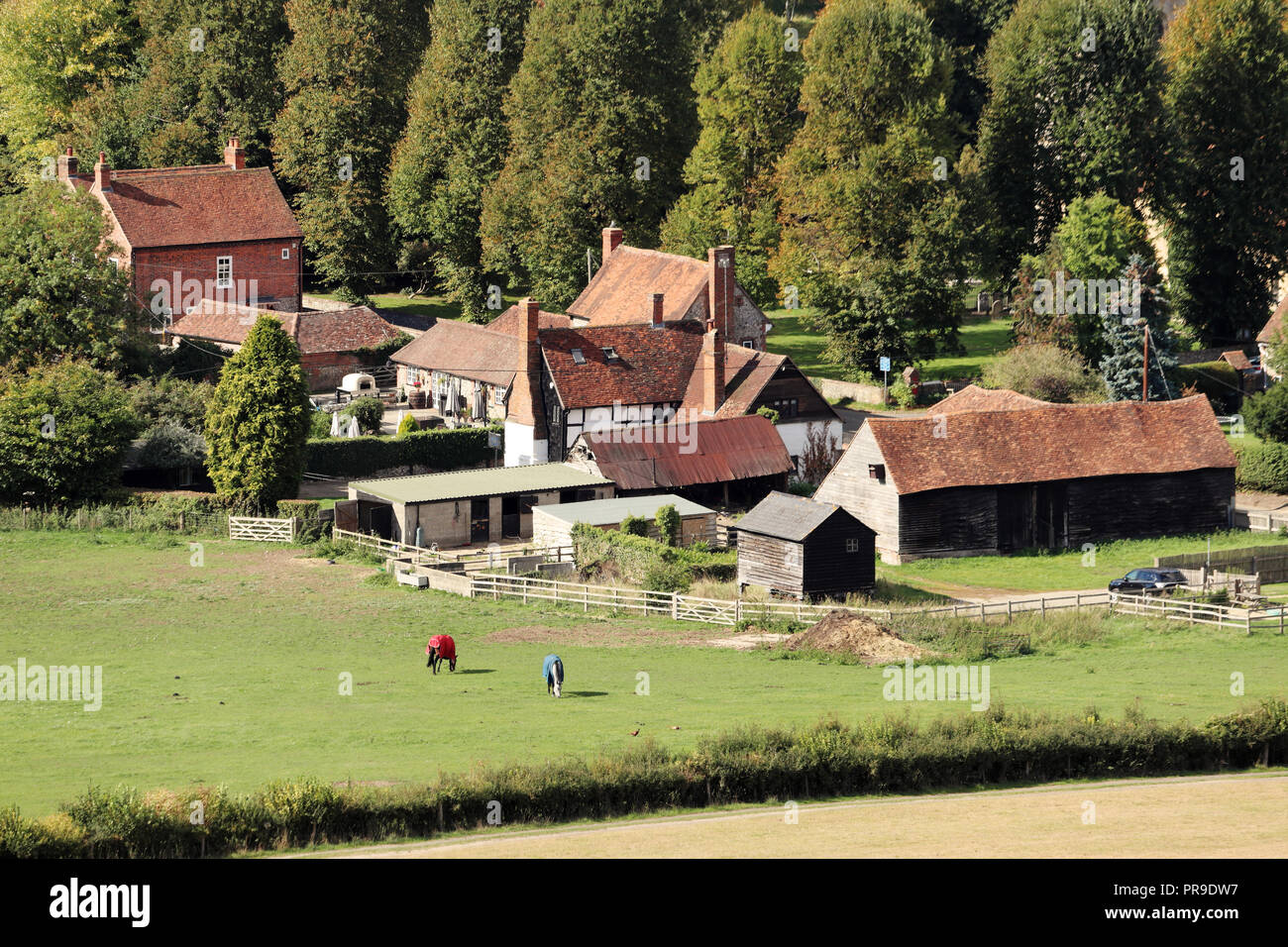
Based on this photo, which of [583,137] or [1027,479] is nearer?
[1027,479]

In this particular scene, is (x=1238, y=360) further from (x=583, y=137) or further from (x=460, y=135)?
(x=460, y=135)

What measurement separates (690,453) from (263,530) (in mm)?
15952

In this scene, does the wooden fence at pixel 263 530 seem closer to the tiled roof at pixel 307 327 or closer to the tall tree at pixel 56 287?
the tall tree at pixel 56 287

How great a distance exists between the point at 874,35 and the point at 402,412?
1135 inches

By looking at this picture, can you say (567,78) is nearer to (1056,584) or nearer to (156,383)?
(156,383)

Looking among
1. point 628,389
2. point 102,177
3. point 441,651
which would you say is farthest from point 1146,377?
point 102,177

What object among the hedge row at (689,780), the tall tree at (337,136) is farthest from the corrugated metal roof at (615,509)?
the tall tree at (337,136)

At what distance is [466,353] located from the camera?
3214 inches

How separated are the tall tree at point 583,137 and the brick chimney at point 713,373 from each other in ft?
70.0

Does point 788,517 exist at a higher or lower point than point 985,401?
lower

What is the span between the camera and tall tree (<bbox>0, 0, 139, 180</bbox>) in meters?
112

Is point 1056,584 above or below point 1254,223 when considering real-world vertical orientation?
below
